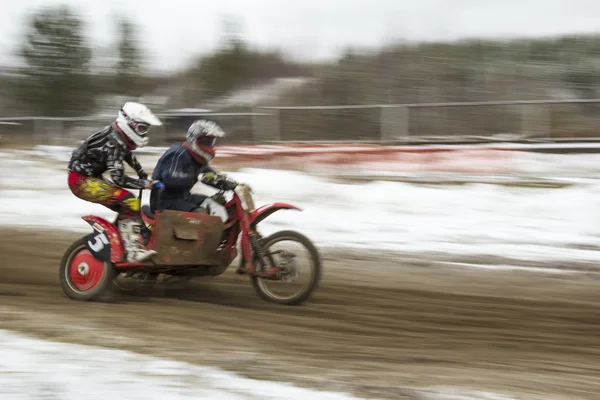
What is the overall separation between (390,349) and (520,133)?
10475 millimetres

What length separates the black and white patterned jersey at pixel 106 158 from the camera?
714cm

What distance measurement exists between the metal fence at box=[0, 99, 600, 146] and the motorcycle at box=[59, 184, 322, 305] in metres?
9.19

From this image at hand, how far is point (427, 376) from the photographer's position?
4906mm

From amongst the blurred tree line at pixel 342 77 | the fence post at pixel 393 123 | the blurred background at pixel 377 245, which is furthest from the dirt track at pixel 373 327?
the blurred tree line at pixel 342 77

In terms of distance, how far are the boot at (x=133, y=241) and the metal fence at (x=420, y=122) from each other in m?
9.21

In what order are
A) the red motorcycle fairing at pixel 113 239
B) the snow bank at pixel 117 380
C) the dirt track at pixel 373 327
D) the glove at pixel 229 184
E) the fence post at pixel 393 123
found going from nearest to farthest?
the snow bank at pixel 117 380 < the dirt track at pixel 373 327 < the glove at pixel 229 184 < the red motorcycle fairing at pixel 113 239 < the fence post at pixel 393 123

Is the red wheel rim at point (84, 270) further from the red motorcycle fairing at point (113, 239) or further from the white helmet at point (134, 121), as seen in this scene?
the white helmet at point (134, 121)

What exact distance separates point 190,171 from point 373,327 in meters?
2.21

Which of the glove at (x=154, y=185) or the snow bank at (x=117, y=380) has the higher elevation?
the glove at (x=154, y=185)

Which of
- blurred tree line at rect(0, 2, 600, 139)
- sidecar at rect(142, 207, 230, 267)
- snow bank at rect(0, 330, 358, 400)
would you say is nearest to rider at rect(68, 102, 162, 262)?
sidecar at rect(142, 207, 230, 267)

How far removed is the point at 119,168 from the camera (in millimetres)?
7164

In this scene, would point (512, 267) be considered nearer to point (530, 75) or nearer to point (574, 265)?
point (574, 265)

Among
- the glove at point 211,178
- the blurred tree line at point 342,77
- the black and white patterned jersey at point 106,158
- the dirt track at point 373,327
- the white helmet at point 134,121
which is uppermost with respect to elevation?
the blurred tree line at point 342,77

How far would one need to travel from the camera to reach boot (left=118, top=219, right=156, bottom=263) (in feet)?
23.9
